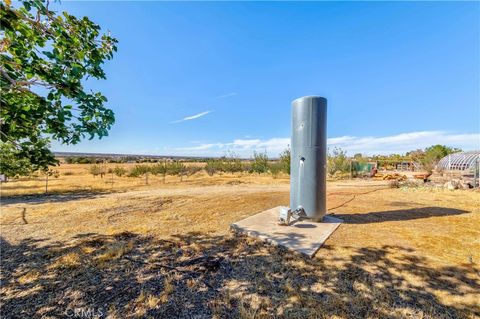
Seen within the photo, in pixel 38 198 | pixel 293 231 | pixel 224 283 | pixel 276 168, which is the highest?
pixel 276 168

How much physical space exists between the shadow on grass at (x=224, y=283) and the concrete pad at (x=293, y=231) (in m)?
0.24

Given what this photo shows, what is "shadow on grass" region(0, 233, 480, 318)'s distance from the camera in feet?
7.11

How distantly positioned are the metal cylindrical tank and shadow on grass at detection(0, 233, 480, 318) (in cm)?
128

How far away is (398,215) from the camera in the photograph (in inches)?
216

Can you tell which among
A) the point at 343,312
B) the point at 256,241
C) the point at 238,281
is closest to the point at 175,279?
the point at 238,281

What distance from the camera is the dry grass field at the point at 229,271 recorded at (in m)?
2.20

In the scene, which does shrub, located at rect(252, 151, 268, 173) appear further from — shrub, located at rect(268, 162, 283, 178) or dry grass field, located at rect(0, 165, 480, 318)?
dry grass field, located at rect(0, 165, 480, 318)

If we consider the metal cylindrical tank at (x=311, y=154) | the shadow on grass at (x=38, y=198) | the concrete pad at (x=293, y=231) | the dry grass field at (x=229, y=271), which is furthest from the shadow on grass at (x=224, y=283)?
the shadow on grass at (x=38, y=198)

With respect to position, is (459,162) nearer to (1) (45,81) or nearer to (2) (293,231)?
(2) (293,231)

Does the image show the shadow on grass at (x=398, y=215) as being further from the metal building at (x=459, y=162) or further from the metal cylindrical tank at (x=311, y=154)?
the metal building at (x=459, y=162)

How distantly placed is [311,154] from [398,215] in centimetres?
318

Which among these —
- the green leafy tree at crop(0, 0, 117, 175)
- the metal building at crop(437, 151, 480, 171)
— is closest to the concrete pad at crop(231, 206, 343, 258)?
the green leafy tree at crop(0, 0, 117, 175)

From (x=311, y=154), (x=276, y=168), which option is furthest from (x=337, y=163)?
(x=311, y=154)

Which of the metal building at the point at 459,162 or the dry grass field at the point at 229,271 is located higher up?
the metal building at the point at 459,162
